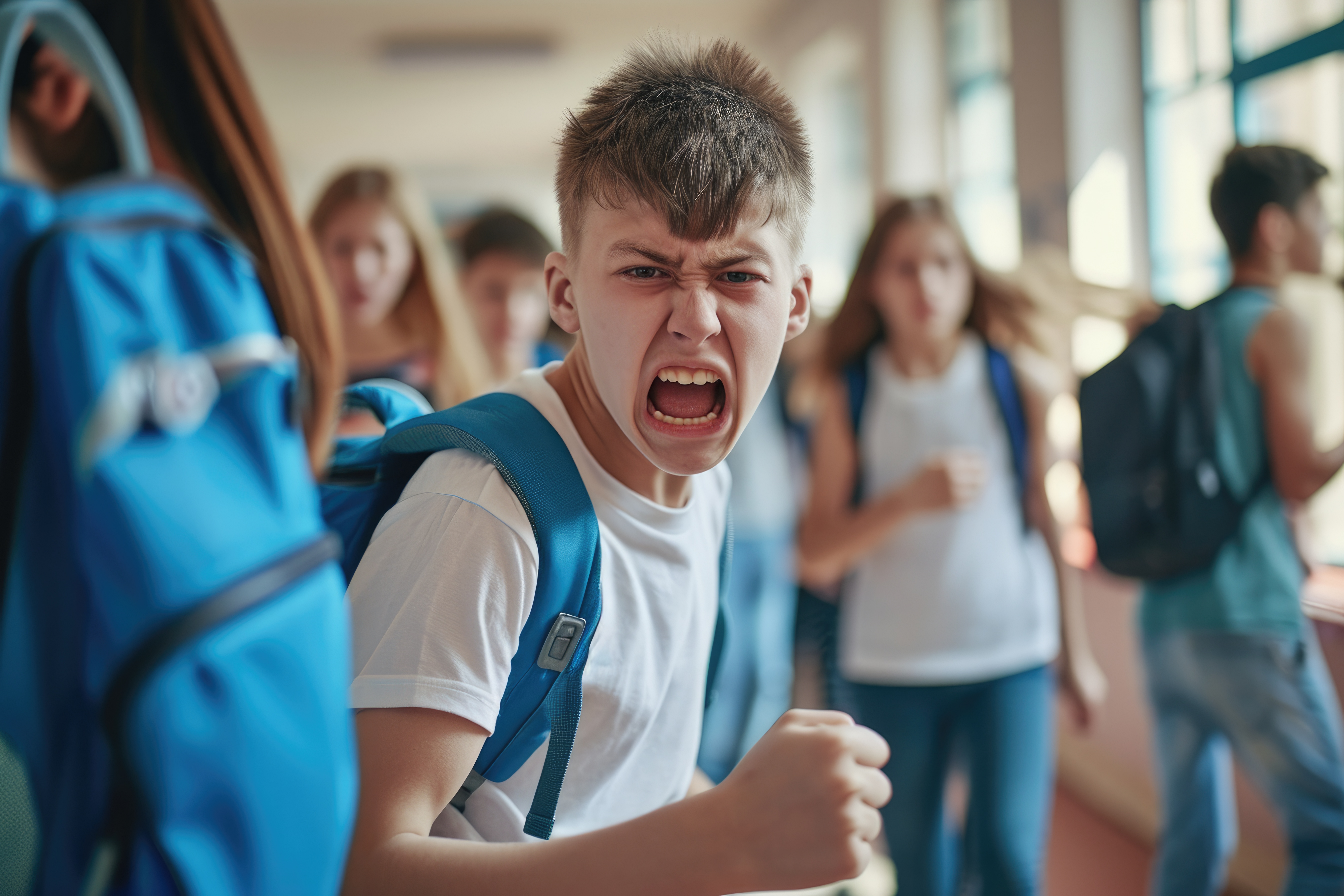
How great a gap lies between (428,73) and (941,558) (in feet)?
29.6

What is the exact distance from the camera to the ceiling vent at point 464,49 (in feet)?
27.9

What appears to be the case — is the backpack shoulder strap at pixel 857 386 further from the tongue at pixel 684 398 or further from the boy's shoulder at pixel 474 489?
the boy's shoulder at pixel 474 489

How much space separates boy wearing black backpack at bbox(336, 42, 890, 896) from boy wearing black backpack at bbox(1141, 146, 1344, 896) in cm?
125

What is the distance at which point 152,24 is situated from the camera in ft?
2.33

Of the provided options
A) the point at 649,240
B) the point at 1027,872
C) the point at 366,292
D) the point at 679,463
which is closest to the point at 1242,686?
the point at 1027,872

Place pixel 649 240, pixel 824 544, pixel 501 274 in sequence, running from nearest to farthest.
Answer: pixel 649 240
pixel 824 544
pixel 501 274

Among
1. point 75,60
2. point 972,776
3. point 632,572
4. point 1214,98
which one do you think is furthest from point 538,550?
point 1214,98

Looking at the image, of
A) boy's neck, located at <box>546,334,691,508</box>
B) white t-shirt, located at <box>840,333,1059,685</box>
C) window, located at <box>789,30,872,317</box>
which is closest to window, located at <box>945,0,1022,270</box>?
window, located at <box>789,30,872,317</box>

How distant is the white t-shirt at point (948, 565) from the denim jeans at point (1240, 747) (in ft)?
→ 0.91

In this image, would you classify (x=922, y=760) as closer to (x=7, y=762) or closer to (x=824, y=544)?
(x=824, y=544)

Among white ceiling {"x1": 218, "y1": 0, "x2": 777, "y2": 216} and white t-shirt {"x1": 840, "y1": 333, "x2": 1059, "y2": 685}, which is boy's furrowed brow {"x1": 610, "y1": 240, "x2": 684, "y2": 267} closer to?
white t-shirt {"x1": 840, "y1": 333, "x2": 1059, "y2": 685}

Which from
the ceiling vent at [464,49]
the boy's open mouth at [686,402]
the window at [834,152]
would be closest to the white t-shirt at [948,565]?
the boy's open mouth at [686,402]

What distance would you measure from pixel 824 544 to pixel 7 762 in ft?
5.47

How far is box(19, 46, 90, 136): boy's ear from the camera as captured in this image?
2.07 ft
